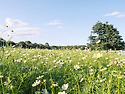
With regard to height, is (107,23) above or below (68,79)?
above

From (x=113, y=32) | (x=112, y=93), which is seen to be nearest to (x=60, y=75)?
(x=112, y=93)

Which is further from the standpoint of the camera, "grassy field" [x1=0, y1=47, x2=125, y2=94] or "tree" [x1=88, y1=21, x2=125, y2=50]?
"tree" [x1=88, y1=21, x2=125, y2=50]

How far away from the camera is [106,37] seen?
3278 centimetres

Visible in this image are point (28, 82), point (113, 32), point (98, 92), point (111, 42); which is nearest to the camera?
point (98, 92)

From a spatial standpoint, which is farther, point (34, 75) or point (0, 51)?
point (0, 51)

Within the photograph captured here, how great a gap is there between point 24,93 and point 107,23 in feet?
120

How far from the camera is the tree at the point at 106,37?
3097cm

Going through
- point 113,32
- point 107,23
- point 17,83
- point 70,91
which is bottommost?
point 70,91

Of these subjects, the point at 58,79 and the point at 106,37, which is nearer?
the point at 58,79

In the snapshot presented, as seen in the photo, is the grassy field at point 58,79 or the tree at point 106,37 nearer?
the grassy field at point 58,79

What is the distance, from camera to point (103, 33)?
3631 cm

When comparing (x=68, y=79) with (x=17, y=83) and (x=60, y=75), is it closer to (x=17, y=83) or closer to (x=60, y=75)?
(x=60, y=75)

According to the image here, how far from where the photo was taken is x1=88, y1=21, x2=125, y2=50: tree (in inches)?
1219

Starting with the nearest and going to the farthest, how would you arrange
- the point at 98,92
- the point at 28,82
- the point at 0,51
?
the point at 98,92
the point at 28,82
the point at 0,51
